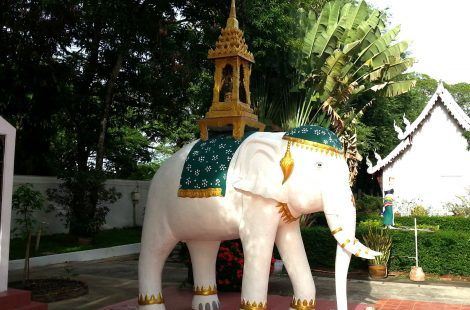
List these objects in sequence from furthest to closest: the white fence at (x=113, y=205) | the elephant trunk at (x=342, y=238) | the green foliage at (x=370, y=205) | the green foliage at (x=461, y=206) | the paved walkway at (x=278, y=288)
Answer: the green foliage at (x=370, y=205) < the green foliage at (x=461, y=206) < the white fence at (x=113, y=205) < the paved walkway at (x=278, y=288) < the elephant trunk at (x=342, y=238)

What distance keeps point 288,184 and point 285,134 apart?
2.00 feet

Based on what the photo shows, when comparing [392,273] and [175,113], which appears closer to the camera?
[392,273]

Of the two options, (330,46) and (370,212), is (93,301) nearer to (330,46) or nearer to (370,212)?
(330,46)

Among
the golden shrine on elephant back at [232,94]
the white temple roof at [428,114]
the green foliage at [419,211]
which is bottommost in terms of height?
the green foliage at [419,211]

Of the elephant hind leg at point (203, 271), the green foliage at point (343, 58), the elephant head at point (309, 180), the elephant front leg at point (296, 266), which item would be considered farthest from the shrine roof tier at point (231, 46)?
the green foliage at point (343, 58)

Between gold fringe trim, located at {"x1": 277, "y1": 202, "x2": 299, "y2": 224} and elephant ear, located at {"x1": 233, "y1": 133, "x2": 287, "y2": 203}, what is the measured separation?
7 cm

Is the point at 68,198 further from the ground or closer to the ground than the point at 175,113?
closer to the ground

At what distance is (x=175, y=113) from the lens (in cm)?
1538

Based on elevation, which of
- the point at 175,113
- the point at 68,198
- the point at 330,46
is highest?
the point at 330,46

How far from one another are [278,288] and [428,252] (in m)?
3.99

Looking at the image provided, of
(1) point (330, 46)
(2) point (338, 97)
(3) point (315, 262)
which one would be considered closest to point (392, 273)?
(3) point (315, 262)

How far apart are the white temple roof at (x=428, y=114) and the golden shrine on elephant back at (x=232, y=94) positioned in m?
14.8

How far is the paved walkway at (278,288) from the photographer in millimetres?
7551

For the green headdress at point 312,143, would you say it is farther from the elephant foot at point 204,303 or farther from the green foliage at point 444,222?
the green foliage at point 444,222
